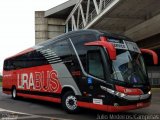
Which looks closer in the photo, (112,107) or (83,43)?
(112,107)

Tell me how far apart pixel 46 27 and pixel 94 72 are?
34.2 m

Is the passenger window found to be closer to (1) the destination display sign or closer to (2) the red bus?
(2) the red bus

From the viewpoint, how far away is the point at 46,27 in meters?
45.5

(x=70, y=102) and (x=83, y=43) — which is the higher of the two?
(x=83, y=43)

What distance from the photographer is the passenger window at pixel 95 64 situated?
11777 mm

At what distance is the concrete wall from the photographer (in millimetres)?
44625

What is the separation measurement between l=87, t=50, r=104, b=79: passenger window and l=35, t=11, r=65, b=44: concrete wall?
3230cm

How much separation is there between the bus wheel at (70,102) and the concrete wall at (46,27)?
31041 mm

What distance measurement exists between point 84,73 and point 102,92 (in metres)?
1.29

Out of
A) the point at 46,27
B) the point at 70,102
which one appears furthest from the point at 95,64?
the point at 46,27

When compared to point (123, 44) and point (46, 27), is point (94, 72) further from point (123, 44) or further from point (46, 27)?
point (46, 27)

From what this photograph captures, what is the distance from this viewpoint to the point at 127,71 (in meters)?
11.7

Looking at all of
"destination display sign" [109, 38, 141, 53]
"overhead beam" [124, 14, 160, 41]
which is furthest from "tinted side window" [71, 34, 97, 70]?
"overhead beam" [124, 14, 160, 41]

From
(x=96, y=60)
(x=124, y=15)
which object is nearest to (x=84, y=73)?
(x=96, y=60)
